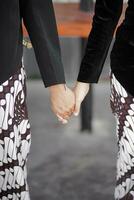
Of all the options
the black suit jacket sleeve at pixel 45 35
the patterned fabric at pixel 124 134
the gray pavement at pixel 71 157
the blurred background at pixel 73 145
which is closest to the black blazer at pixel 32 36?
the black suit jacket sleeve at pixel 45 35

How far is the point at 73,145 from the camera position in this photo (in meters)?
2.31

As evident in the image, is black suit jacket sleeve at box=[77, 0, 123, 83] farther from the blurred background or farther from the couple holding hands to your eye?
the blurred background

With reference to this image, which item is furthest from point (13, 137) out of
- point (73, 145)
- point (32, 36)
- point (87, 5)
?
point (73, 145)

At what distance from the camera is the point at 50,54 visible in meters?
1.10

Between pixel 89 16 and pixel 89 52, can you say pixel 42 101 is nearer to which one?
pixel 89 16

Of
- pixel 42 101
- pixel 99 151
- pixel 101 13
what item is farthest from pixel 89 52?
pixel 42 101

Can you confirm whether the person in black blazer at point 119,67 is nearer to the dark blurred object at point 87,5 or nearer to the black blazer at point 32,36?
the black blazer at point 32,36

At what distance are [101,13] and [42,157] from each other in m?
1.22

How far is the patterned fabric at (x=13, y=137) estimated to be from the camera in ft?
3.62

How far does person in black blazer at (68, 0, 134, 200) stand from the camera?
1.08 meters

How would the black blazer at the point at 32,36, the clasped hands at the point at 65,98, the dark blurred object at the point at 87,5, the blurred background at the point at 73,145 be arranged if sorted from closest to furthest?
the black blazer at the point at 32,36 < the clasped hands at the point at 65,98 < the blurred background at the point at 73,145 < the dark blurred object at the point at 87,5

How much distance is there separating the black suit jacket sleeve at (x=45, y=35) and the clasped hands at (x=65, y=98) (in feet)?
0.09

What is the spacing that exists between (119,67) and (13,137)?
1.03 feet

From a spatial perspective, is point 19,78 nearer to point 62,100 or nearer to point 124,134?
point 62,100
